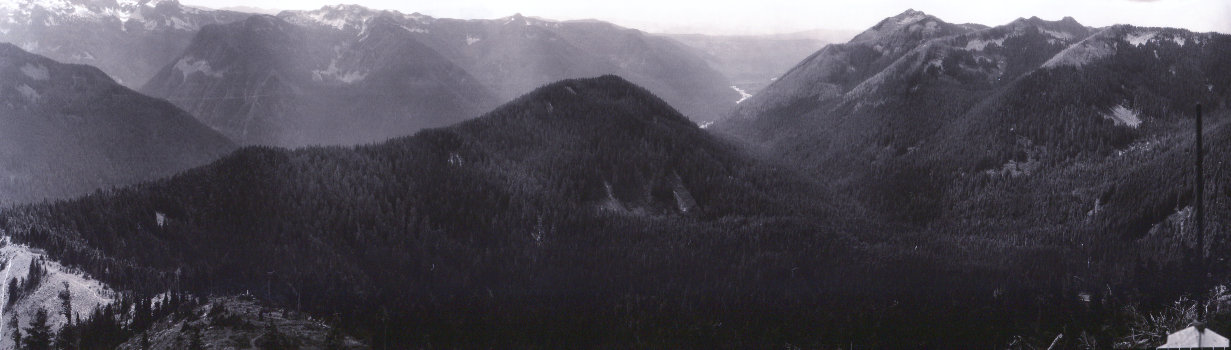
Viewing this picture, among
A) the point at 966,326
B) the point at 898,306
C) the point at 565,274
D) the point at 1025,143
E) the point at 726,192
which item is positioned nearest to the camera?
the point at 966,326

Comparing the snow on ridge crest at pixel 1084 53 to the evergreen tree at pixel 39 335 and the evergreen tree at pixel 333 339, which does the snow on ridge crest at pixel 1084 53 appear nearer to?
the evergreen tree at pixel 333 339

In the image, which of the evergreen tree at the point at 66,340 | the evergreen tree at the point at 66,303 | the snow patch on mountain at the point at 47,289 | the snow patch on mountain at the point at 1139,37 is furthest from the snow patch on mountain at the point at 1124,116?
the evergreen tree at the point at 66,303

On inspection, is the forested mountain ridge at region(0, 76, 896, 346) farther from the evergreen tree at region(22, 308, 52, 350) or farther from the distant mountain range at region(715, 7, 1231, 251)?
the distant mountain range at region(715, 7, 1231, 251)

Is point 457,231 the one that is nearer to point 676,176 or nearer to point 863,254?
point 676,176

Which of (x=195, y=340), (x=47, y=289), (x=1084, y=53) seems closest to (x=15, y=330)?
(x=47, y=289)

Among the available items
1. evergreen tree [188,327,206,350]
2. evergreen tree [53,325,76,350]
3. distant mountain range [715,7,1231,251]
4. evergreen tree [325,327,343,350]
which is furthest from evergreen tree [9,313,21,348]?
distant mountain range [715,7,1231,251]

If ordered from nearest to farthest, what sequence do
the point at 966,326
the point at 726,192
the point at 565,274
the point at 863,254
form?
1. the point at 966,326
2. the point at 565,274
3. the point at 863,254
4. the point at 726,192

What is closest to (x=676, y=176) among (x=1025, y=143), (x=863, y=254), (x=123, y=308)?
(x=863, y=254)
